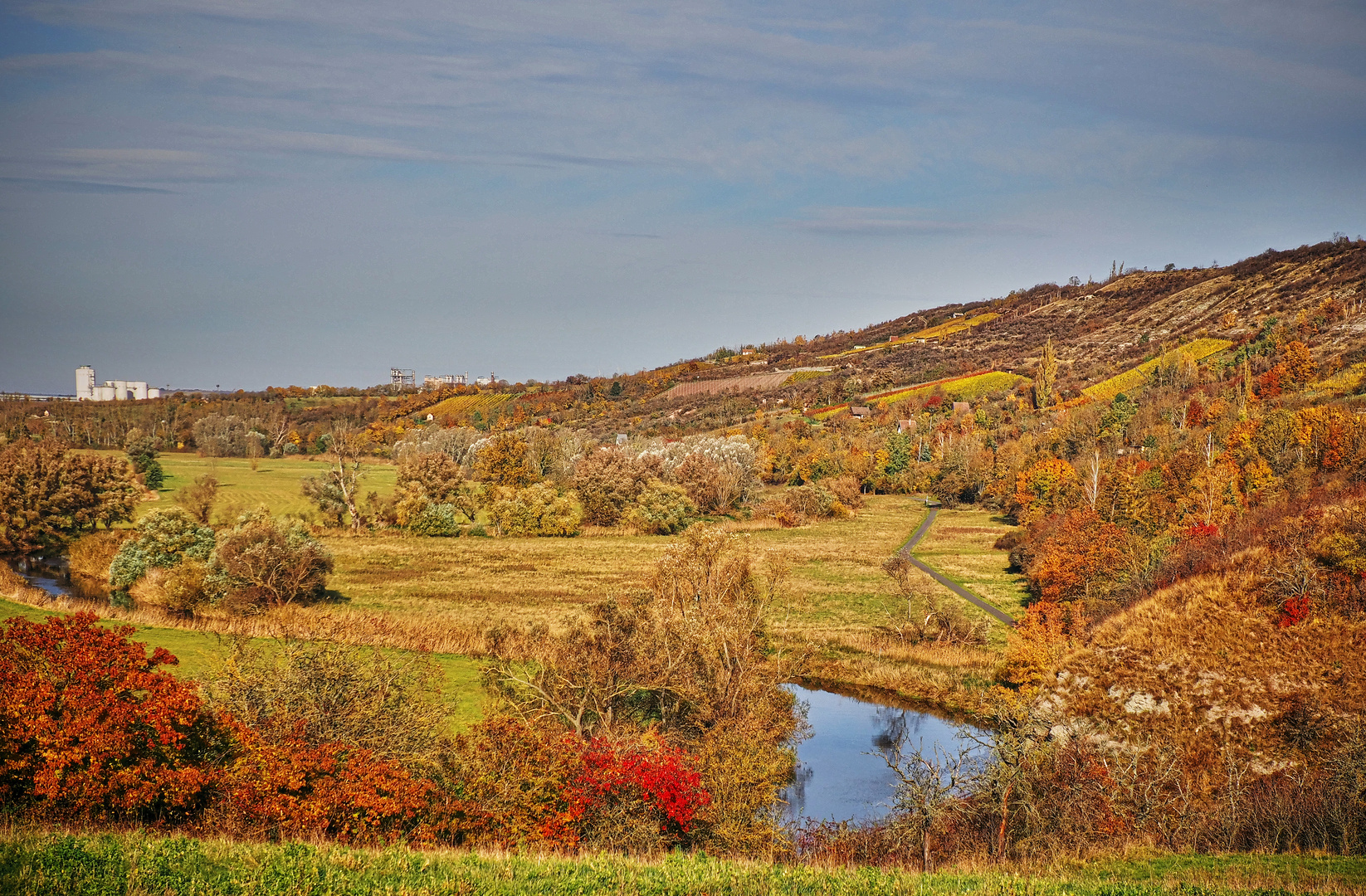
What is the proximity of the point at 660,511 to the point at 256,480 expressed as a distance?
5424 centimetres

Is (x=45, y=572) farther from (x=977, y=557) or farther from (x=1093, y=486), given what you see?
(x=1093, y=486)

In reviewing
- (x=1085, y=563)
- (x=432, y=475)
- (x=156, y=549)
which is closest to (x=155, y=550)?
(x=156, y=549)

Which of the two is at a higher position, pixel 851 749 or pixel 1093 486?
pixel 1093 486

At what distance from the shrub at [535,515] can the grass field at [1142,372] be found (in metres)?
100

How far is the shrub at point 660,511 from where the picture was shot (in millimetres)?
88688

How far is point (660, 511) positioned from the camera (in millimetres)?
88812

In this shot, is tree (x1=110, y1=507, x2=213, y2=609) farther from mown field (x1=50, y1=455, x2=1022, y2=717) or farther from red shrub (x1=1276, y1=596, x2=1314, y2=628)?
red shrub (x1=1276, y1=596, x2=1314, y2=628)

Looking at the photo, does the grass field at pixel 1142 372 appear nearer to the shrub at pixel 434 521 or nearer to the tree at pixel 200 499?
the shrub at pixel 434 521

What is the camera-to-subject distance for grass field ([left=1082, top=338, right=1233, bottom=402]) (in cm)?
14800

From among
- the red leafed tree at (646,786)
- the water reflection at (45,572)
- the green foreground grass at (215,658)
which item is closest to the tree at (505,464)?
the water reflection at (45,572)

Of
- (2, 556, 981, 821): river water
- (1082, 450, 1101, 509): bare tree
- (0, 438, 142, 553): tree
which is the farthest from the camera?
(1082, 450, 1101, 509): bare tree

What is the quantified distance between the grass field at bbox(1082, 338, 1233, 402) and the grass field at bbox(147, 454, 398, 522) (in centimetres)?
11696

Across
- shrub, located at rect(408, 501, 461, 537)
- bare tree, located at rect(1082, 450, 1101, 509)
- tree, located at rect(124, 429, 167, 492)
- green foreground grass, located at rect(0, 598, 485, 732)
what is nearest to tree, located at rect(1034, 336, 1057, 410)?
bare tree, located at rect(1082, 450, 1101, 509)

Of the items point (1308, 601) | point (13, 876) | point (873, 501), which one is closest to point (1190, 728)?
point (1308, 601)
